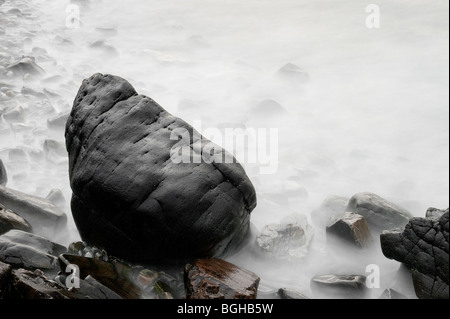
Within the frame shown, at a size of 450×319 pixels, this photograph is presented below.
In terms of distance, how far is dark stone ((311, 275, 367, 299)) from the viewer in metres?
4.43

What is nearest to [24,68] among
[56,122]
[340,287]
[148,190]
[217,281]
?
[56,122]

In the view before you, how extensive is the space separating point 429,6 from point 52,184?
38.8 feet

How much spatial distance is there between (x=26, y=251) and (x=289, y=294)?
2370 millimetres

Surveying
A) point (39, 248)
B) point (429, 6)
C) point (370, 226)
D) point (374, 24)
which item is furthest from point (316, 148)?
point (429, 6)

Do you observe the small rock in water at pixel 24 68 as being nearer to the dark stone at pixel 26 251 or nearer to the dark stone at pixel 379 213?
the dark stone at pixel 26 251

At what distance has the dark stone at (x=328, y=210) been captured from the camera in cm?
577

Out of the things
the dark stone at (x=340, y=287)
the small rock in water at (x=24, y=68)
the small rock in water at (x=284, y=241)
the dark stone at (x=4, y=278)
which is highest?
the small rock in water at (x=24, y=68)

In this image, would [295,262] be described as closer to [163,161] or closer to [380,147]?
[163,161]

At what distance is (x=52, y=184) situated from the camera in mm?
6125

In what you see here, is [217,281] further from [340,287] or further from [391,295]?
[391,295]

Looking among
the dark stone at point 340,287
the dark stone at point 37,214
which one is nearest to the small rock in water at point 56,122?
the dark stone at point 37,214

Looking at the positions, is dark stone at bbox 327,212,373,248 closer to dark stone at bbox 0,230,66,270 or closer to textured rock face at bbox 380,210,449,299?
textured rock face at bbox 380,210,449,299

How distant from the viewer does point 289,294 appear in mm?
4250

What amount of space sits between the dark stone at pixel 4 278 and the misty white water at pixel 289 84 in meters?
1.11
